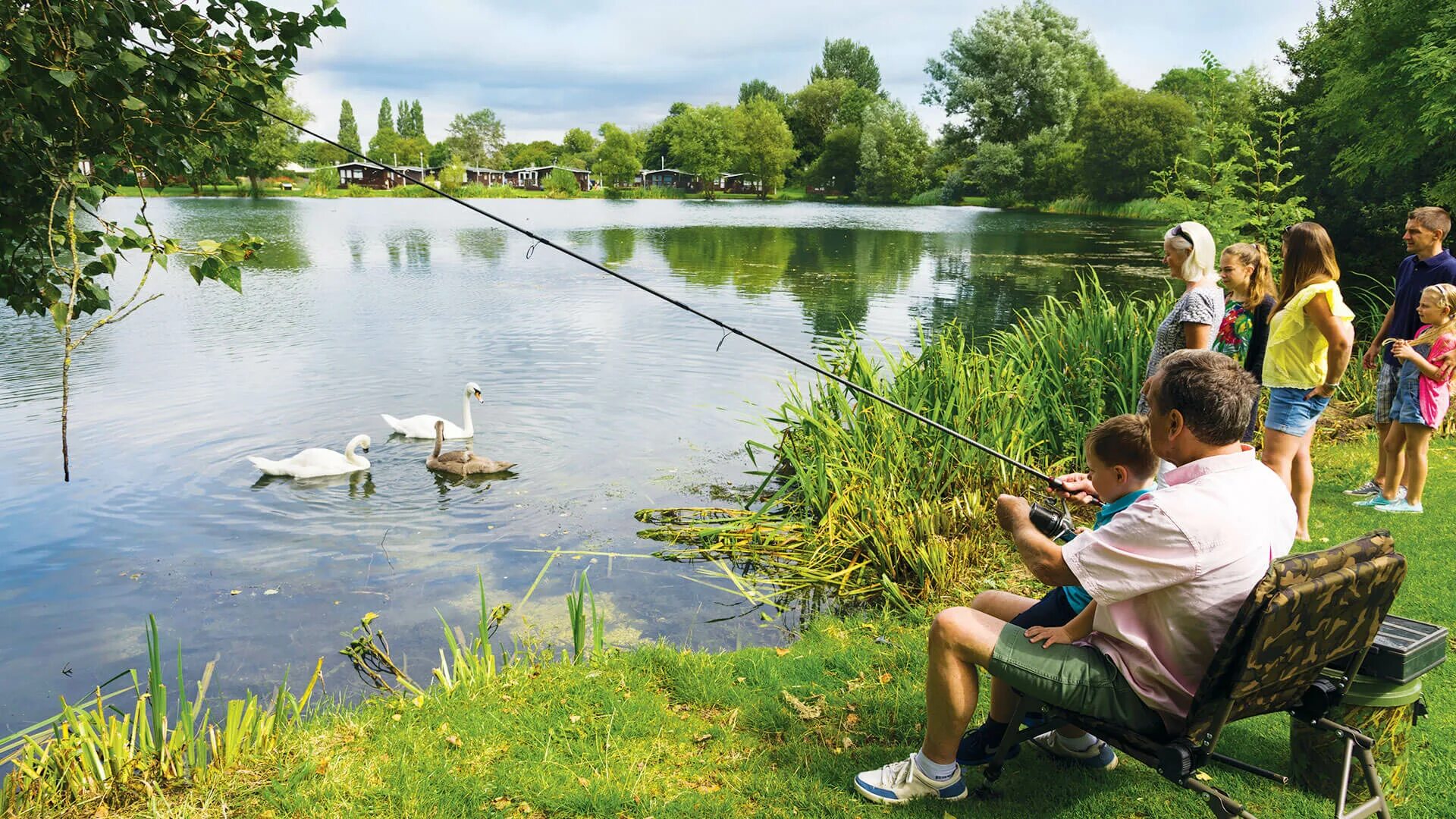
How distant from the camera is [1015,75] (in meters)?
62.9

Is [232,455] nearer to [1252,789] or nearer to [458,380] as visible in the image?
[458,380]

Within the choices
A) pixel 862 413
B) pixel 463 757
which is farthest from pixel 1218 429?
pixel 862 413

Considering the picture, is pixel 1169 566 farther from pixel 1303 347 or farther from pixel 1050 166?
pixel 1050 166

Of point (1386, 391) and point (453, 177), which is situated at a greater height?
point (453, 177)

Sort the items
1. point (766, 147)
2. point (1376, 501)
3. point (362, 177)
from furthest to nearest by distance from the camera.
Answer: point (362, 177) → point (766, 147) → point (1376, 501)

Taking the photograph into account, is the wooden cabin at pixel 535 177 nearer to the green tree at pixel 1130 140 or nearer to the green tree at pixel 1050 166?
the green tree at pixel 1050 166

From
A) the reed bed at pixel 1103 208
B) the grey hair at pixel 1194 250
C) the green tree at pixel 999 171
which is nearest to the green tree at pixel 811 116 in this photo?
the green tree at pixel 999 171

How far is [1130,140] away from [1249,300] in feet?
175

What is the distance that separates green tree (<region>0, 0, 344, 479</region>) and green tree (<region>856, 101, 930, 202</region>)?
7626cm

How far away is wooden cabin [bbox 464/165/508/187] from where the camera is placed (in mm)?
119106

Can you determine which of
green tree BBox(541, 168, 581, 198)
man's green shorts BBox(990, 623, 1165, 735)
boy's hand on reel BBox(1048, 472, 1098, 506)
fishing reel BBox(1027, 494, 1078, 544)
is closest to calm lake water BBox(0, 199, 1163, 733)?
boy's hand on reel BBox(1048, 472, 1098, 506)

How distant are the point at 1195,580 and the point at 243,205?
214ft

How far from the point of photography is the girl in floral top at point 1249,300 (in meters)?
5.41

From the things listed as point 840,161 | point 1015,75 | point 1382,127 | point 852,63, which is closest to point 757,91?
point 852,63
